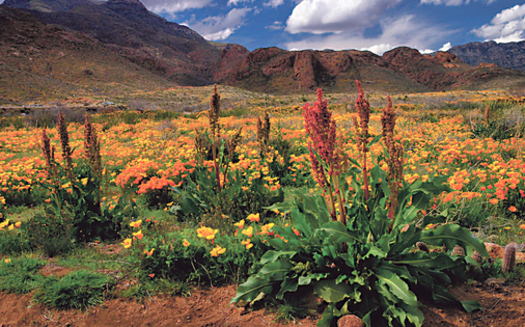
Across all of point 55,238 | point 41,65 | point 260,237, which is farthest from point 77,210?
point 41,65

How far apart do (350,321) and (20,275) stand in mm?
2880

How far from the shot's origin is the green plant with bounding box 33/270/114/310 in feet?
7.75

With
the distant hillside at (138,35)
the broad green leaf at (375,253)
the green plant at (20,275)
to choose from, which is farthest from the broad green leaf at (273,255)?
the distant hillside at (138,35)

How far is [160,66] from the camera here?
11512 cm

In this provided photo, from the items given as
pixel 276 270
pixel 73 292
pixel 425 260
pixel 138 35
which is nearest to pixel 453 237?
pixel 425 260

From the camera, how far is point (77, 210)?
353 cm

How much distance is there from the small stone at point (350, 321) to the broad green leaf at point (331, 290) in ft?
0.50

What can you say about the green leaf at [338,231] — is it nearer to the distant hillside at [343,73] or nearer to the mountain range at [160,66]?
the mountain range at [160,66]

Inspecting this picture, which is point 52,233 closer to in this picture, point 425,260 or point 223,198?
point 223,198

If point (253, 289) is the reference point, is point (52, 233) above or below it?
above

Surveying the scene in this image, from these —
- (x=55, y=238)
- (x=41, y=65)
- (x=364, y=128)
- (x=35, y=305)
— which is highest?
(x=41, y=65)

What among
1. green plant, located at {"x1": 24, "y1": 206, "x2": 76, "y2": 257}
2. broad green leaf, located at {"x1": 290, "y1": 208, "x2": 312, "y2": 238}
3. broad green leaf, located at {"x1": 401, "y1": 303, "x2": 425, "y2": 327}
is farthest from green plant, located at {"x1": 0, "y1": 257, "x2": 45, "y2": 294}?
broad green leaf, located at {"x1": 401, "y1": 303, "x2": 425, "y2": 327}

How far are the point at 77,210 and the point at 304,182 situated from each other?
3.64 meters

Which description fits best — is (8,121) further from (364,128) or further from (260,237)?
(364,128)
